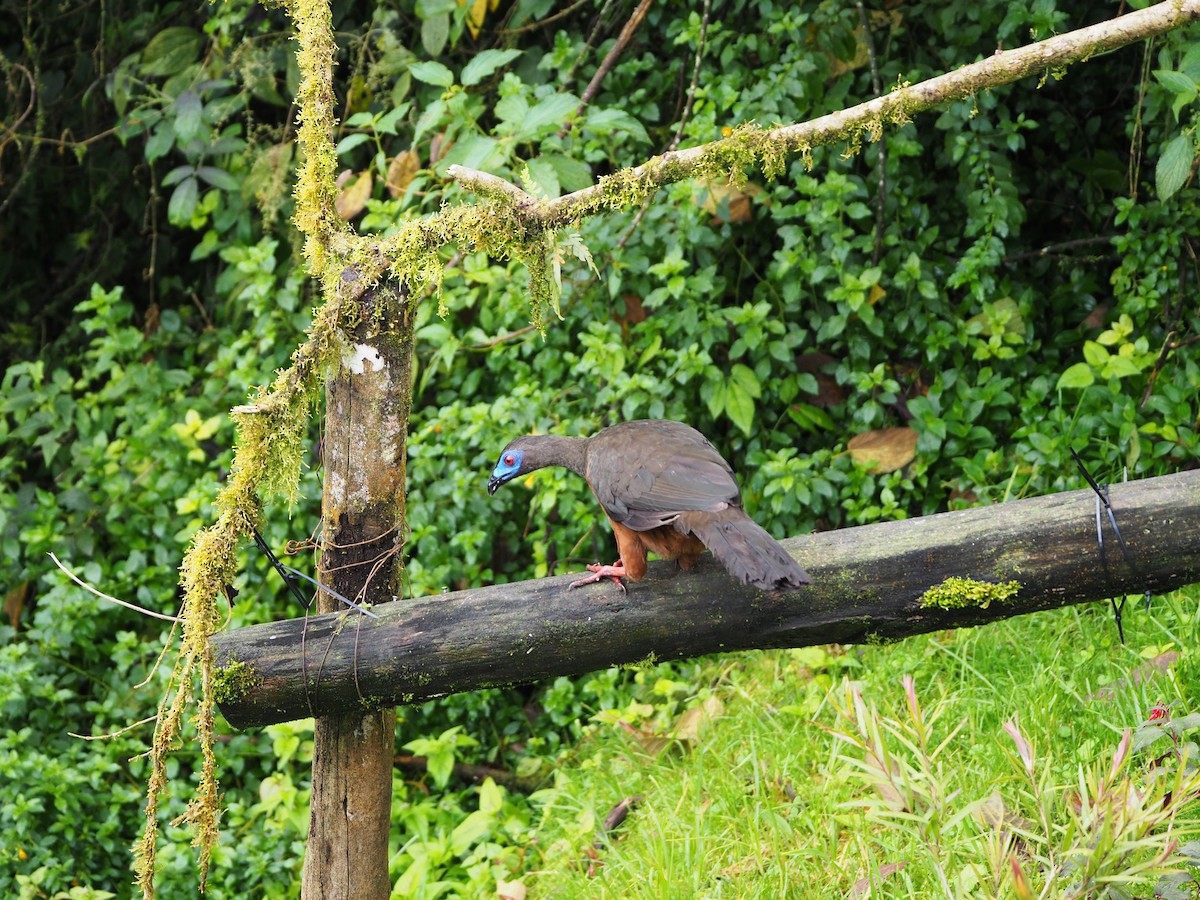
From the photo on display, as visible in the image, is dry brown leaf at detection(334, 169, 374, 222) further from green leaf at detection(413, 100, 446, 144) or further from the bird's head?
the bird's head

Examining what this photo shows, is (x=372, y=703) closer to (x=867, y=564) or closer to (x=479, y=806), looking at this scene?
(x=867, y=564)

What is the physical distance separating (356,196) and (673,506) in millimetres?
3006

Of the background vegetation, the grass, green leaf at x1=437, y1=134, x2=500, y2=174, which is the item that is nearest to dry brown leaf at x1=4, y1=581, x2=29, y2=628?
the background vegetation

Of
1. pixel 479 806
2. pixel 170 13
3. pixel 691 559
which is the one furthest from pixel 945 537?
pixel 170 13

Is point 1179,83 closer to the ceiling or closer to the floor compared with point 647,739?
closer to the ceiling

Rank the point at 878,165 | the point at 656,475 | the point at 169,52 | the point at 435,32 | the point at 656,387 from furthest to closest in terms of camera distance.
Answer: the point at 169,52 → the point at 435,32 → the point at 878,165 → the point at 656,387 → the point at 656,475

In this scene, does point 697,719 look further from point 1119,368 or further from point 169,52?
point 169,52

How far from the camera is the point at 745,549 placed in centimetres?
252

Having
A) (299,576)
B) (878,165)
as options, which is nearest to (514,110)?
(878,165)

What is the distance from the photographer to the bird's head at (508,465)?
138 inches

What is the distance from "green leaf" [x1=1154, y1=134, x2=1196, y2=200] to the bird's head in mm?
2190

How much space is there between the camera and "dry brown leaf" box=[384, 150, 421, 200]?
17.2 feet

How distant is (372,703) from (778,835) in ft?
4.58

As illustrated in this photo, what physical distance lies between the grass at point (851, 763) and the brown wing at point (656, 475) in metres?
0.58
